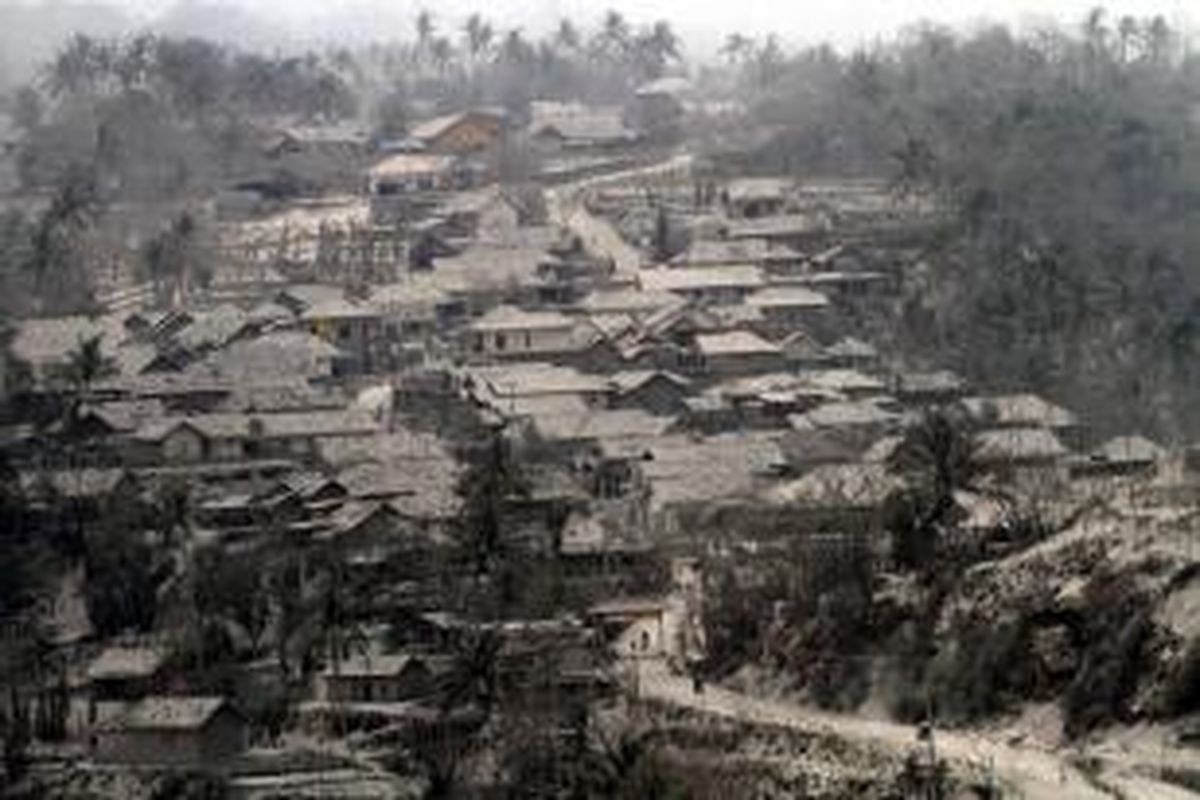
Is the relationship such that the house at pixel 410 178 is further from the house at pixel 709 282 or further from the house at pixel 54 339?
the house at pixel 54 339

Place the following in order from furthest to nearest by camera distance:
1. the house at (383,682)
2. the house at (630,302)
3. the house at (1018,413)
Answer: the house at (630,302) → the house at (1018,413) → the house at (383,682)

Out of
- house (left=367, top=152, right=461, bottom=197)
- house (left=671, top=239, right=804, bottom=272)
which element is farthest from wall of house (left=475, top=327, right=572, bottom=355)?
house (left=367, top=152, right=461, bottom=197)

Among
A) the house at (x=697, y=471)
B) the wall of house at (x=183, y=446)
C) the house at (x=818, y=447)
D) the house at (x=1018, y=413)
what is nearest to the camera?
the house at (x=697, y=471)

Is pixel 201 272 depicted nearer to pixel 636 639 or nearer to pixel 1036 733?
pixel 636 639

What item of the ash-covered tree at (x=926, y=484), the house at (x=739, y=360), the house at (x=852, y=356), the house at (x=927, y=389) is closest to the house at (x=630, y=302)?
the house at (x=739, y=360)

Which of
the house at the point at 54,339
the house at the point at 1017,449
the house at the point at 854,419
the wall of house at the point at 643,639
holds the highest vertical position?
the house at the point at 54,339
